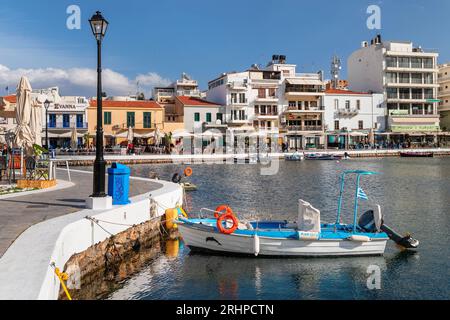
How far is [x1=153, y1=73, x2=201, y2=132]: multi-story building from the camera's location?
2640 inches

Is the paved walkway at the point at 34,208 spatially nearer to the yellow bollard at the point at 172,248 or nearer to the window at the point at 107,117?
the yellow bollard at the point at 172,248

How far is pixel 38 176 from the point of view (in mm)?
19266

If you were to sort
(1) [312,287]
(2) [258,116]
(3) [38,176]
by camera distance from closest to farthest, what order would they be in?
(1) [312,287], (3) [38,176], (2) [258,116]

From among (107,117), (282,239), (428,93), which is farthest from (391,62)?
(282,239)

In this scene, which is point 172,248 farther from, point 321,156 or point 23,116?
point 321,156

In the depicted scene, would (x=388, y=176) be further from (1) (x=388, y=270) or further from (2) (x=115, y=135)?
(2) (x=115, y=135)

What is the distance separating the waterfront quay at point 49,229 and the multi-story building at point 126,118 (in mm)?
45354

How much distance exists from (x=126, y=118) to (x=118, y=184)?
5104 cm

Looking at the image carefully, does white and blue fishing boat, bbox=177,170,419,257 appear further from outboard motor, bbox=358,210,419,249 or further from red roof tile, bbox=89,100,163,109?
Answer: red roof tile, bbox=89,100,163,109

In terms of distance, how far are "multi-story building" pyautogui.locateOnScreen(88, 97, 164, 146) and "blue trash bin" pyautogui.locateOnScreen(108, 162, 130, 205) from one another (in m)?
47.2

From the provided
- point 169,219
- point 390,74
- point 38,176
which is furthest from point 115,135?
point 390,74

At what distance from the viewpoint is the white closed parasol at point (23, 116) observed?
1964 centimetres

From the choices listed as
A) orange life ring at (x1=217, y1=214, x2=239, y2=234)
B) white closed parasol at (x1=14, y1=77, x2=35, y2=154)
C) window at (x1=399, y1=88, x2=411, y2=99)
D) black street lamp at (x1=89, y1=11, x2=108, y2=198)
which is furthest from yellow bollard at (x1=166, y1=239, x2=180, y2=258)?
window at (x1=399, y1=88, x2=411, y2=99)
